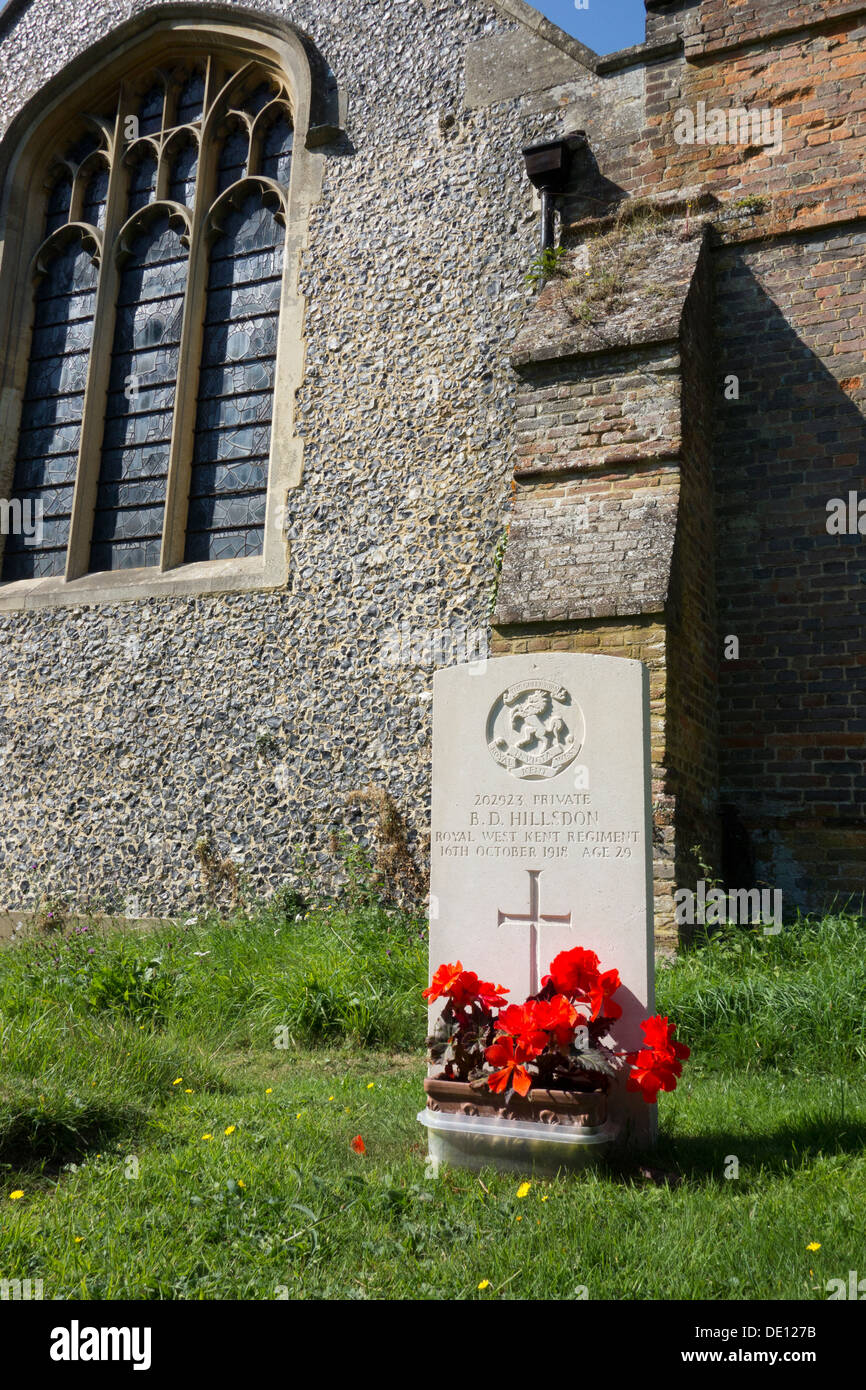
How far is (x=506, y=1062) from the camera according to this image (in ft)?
11.5

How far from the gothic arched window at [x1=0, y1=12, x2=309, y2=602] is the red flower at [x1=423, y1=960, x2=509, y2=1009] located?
5.75 metres

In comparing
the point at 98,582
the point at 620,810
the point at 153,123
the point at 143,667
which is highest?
the point at 153,123

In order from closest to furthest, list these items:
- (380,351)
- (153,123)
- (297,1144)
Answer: (297,1144)
(380,351)
(153,123)

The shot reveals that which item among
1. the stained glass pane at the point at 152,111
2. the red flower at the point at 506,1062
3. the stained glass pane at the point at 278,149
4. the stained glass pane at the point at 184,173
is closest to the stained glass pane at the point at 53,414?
the stained glass pane at the point at 184,173

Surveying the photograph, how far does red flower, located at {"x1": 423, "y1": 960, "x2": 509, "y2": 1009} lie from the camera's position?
3.72 meters

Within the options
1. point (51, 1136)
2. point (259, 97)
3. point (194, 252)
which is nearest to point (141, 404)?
point (194, 252)

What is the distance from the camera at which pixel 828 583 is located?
692 centimetres

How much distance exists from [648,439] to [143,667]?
15.8ft

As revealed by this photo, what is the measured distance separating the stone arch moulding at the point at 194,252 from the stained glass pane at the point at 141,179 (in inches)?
6.4

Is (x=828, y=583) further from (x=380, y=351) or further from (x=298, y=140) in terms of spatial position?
(x=298, y=140)

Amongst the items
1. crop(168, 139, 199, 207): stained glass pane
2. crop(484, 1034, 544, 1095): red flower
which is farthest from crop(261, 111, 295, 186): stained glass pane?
crop(484, 1034, 544, 1095): red flower

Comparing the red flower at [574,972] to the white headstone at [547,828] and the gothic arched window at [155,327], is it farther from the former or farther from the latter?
the gothic arched window at [155,327]

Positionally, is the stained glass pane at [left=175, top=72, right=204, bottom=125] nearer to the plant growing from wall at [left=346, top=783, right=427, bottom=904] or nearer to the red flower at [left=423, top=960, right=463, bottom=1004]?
the plant growing from wall at [left=346, top=783, right=427, bottom=904]
